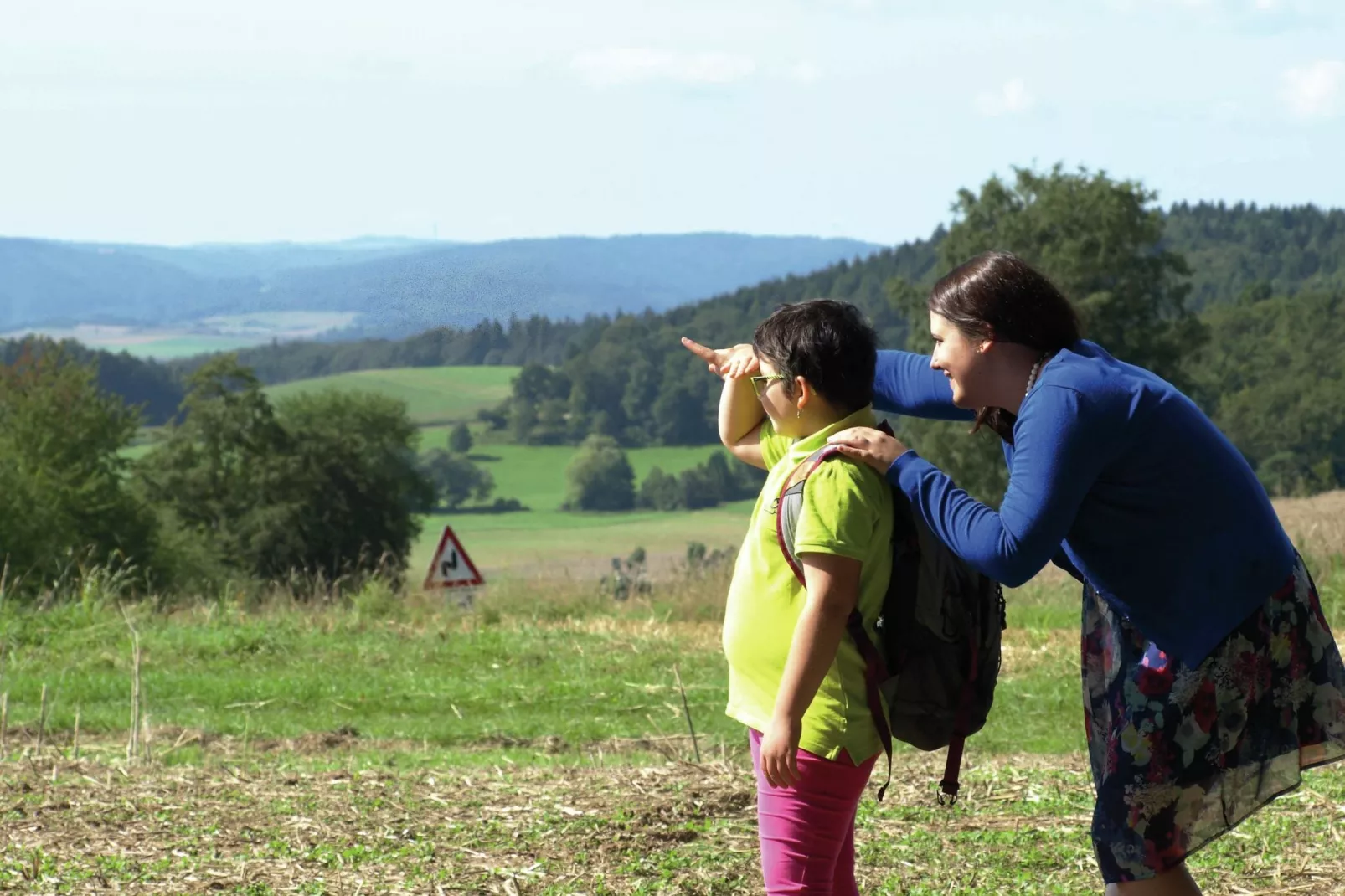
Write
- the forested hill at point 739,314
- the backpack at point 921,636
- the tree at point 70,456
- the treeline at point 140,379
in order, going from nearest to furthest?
the backpack at point 921,636
the tree at point 70,456
the forested hill at point 739,314
the treeline at point 140,379

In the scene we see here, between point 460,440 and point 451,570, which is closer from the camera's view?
point 451,570

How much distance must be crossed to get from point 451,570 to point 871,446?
1284cm

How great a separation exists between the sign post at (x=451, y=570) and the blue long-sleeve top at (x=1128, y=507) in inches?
476

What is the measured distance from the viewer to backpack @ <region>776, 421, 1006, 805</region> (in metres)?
2.97

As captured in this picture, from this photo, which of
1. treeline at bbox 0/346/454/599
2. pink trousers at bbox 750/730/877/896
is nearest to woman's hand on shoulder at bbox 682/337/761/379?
pink trousers at bbox 750/730/877/896

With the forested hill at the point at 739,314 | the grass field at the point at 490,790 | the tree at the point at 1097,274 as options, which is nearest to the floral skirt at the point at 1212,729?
the grass field at the point at 490,790

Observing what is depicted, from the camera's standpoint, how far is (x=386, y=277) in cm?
504

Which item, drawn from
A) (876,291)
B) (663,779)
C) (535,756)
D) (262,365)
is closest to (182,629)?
(535,756)

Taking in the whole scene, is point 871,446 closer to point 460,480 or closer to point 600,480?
point 460,480

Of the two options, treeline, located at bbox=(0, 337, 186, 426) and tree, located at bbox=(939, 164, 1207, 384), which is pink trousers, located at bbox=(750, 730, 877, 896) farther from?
treeline, located at bbox=(0, 337, 186, 426)

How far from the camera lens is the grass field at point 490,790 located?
14.9 feet

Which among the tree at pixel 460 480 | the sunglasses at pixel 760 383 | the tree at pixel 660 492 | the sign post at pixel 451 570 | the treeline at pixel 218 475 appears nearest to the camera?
the sunglasses at pixel 760 383

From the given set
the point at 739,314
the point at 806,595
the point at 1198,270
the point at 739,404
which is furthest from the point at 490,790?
the point at 739,314

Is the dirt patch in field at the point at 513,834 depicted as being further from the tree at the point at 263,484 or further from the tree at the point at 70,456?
the tree at the point at 263,484
